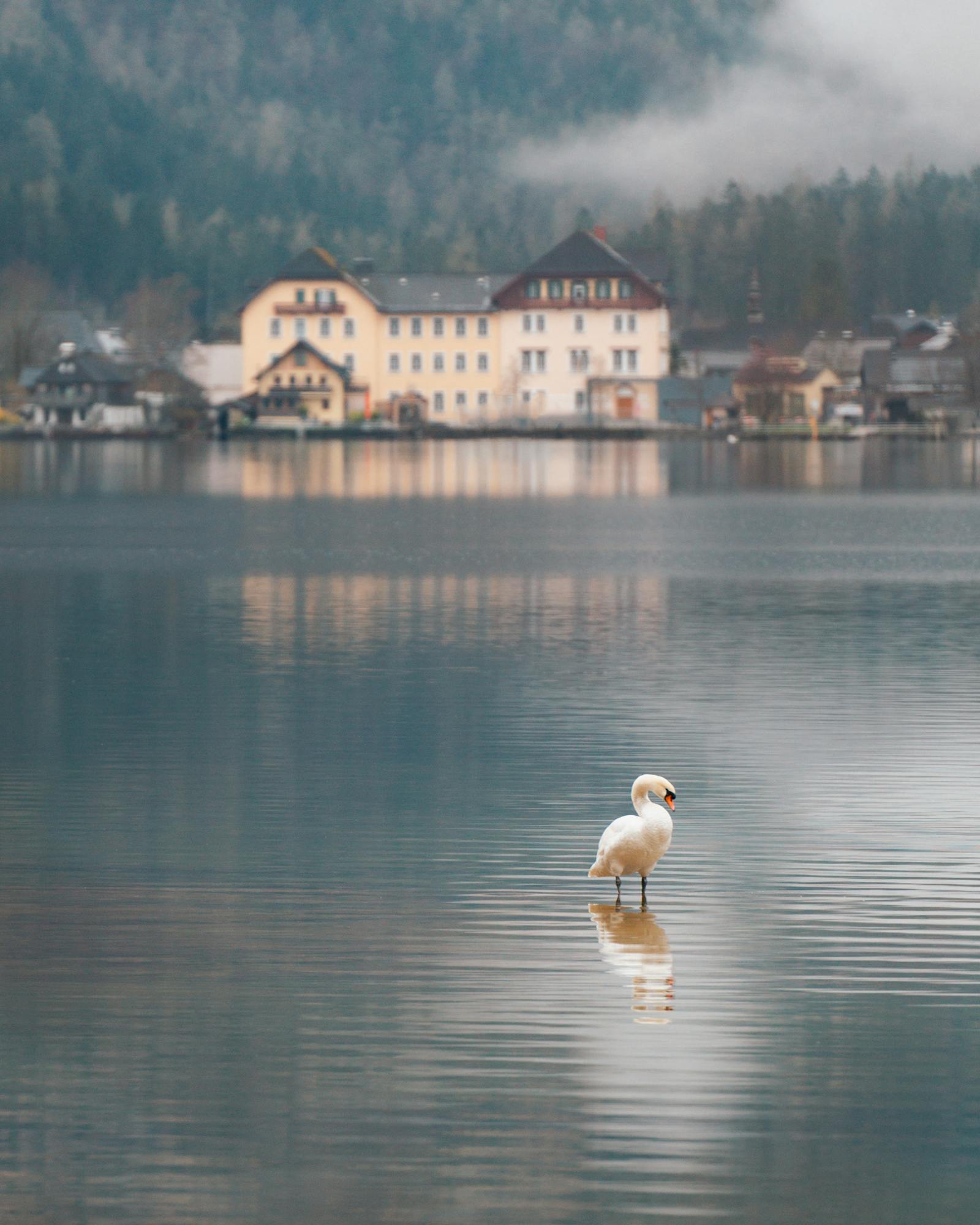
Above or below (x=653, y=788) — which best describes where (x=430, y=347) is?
above

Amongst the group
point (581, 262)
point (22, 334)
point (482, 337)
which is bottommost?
point (482, 337)

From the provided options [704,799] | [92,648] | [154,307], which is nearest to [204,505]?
[92,648]

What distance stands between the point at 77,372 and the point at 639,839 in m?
141

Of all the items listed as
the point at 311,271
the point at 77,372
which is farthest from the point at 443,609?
the point at 77,372

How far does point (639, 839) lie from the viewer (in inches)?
471

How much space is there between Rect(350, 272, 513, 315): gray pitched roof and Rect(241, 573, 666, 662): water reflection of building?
110m

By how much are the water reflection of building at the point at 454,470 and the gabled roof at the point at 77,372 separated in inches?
1099

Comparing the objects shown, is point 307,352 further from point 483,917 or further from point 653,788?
point 653,788

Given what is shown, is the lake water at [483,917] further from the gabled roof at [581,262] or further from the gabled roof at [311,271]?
the gabled roof at [311,271]

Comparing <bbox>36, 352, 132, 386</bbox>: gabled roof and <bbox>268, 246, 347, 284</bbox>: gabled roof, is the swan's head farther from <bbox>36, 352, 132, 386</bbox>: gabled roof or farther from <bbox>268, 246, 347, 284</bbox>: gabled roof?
<bbox>36, 352, 132, 386</bbox>: gabled roof

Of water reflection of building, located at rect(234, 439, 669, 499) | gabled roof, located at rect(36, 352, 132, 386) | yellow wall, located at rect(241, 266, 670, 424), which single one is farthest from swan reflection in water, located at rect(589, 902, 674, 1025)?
gabled roof, located at rect(36, 352, 132, 386)

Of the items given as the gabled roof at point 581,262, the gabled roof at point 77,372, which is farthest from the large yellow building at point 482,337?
the gabled roof at point 77,372

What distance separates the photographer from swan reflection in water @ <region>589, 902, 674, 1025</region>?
10.2m

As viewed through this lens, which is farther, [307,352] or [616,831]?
[307,352]
